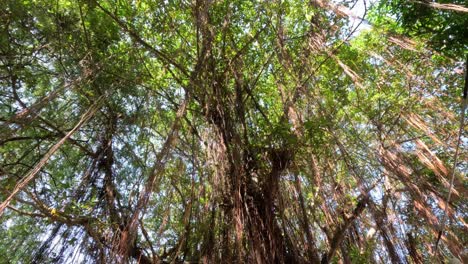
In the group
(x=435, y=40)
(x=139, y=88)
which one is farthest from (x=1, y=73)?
(x=435, y=40)

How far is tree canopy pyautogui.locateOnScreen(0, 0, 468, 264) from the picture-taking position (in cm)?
217

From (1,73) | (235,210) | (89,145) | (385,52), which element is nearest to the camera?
(235,210)

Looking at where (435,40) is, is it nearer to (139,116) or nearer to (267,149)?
(267,149)

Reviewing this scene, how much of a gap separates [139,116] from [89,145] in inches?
23.6

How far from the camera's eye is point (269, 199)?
2.17 metres

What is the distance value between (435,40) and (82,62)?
2.62 m

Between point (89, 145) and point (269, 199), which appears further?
point (89, 145)

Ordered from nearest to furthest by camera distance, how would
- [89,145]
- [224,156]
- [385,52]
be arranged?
[224,156] → [89,145] → [385,52]

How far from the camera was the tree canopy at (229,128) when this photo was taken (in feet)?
7.11

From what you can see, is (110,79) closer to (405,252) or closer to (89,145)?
(89,145)

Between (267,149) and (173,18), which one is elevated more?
(173,18)

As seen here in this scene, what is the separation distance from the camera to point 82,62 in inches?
102

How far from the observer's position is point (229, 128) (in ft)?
7.79

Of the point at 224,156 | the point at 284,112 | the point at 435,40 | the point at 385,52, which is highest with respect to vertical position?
the point at 385,52
